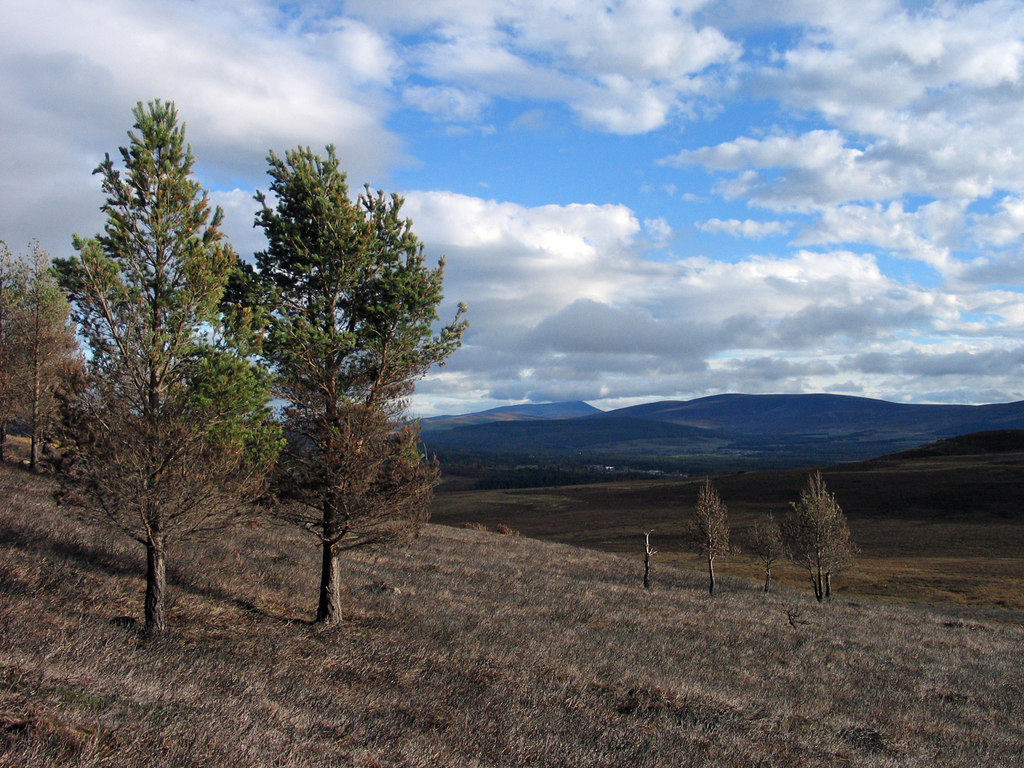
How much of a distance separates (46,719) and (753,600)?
31.4m

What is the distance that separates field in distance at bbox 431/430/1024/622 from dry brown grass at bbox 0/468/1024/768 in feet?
88.5

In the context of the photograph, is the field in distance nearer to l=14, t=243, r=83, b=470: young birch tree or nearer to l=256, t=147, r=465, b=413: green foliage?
l=256, t=147, r=465, b=413: green foliage

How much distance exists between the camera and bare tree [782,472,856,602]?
121 ft

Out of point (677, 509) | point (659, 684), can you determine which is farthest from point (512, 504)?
point (659, 684)

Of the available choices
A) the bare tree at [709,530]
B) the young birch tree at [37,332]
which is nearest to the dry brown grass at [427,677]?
the young birch tree at [37,332]

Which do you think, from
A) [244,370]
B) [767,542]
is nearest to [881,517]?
[767,542]

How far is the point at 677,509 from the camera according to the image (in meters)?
107

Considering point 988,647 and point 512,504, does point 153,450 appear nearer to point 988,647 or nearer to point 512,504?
point 988,647

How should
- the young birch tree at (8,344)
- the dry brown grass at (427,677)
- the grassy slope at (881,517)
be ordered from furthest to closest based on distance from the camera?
the grassy slope at (881,517), the young birch tree at (8,344), the dry brown grass at (427,677)

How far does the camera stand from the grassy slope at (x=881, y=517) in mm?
46688

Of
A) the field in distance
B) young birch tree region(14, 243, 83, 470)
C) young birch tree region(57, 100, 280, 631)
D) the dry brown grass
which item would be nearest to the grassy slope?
the field in distance

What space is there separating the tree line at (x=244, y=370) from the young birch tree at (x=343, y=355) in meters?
0.05

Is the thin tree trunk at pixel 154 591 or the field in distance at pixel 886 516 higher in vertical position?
the thin tree trunk at pixel 154 591

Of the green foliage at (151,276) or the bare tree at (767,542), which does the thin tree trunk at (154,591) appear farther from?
the bare tree at (767,542)
